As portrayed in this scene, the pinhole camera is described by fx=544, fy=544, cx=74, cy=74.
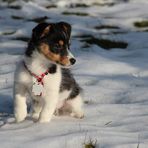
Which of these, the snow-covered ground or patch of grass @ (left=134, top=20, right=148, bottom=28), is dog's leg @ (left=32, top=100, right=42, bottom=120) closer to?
the snow-covered ground

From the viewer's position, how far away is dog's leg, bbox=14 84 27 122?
19.9 feet

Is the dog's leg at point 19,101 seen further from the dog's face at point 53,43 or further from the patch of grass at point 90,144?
the patch of grass at point 90,144

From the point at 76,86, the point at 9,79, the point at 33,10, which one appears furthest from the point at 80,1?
the point at 76,86

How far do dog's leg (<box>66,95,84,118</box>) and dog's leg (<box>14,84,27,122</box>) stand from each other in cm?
76

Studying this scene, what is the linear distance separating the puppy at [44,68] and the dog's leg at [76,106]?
47 centimetres

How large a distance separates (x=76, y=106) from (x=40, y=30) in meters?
1.24

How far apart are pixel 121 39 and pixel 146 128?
20.2 ft

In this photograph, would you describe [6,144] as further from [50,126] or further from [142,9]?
[142,9]

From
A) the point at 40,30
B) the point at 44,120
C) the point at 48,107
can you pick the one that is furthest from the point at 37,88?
the point at 40,30

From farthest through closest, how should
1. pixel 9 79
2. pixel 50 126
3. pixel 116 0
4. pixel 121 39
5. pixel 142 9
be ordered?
pixel 116 0 → pixel 142 9 → pixel 121 39 → pixel 9 79 → pixel 50 126

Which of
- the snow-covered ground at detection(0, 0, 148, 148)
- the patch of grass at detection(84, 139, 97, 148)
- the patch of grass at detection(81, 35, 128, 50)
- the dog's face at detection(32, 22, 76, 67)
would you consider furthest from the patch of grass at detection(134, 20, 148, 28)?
the patch of grass at detection(84, 139, 97, 148)

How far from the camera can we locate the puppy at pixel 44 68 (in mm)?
→ 5918

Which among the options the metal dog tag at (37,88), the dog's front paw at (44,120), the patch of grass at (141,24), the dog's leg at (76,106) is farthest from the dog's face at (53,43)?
the patch of grass at (141,24)

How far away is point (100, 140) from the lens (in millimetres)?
5273
